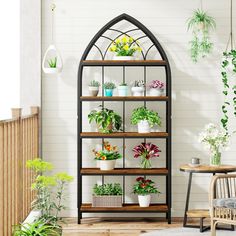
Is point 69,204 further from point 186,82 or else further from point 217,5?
point 217,5

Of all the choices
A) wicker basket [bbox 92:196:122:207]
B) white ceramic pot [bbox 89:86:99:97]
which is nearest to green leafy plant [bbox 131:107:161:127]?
white ceramic pot [bbox 89:86:99:97]

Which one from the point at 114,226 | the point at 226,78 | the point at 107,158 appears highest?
the point at 226,78

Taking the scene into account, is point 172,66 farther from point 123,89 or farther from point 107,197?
point 107,197

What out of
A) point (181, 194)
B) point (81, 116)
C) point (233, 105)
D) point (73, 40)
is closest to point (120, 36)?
point (73, 40)

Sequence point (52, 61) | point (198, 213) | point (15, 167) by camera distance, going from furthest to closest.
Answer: point (52, 61)
point (198, 213)
point (15, 167)

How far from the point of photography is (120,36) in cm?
676

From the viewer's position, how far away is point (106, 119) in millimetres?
6371

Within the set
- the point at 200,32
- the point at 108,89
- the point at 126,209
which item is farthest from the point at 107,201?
the point at 200,32

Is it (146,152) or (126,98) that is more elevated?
(126,98)

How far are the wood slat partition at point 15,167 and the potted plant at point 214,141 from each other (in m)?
1.78

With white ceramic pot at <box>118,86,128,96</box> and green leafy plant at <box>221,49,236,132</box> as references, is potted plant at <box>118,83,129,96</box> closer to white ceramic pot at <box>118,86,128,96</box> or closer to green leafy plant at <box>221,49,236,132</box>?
white ceramic pot at <box>118,86,128,96</box>

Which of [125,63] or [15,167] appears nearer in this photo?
[15,167]

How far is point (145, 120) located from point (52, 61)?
1.25m

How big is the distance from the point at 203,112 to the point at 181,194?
965 millimetres
